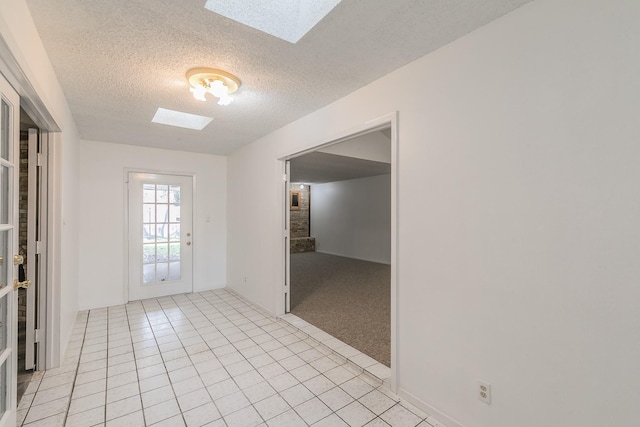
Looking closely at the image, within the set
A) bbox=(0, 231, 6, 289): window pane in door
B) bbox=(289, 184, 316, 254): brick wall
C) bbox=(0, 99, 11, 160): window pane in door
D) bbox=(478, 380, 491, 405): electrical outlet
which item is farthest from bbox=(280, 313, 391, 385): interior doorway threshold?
bbox=(289, 184, 316, 254): brick wall

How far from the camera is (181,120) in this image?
11.6ft

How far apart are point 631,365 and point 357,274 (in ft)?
16.4

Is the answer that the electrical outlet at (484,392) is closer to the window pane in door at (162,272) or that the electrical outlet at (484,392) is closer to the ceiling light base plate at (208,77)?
the ceiling light base plate at (208,77)

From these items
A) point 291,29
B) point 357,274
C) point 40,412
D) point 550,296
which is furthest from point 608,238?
point 357,274

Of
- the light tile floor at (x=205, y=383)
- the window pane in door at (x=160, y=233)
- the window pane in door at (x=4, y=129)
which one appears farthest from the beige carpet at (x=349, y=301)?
the window pane in door at (x=4, y=129)

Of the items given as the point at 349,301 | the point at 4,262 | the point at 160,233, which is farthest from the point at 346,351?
the point at 160,233

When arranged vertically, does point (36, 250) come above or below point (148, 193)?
below

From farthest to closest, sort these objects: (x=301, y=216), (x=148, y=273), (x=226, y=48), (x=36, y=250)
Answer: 1. (x=301, y=216)
2. (x=148, y=273)
3. (x=36, y=250)
4. (x=226, y=48)

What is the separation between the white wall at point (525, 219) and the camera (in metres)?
1.20

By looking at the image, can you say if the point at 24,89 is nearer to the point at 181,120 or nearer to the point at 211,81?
the point at 211,81

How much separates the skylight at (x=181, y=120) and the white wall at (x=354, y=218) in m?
5.06

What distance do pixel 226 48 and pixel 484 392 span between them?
2553mm

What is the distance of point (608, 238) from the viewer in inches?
47.9

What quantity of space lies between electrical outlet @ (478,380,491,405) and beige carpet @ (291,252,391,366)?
0.95 metres
